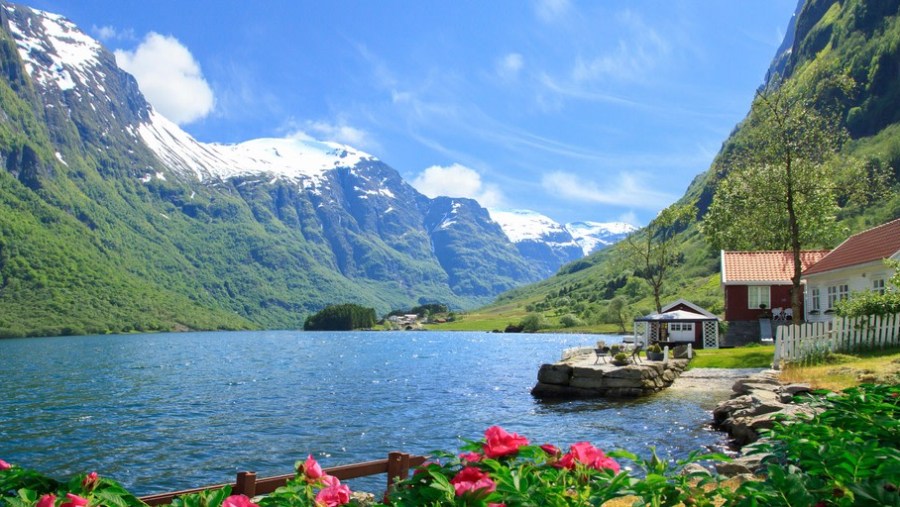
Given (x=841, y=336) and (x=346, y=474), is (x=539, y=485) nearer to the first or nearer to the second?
(x=346, y=474)

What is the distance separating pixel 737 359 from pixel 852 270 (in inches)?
405

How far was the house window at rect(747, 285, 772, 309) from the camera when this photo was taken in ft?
188

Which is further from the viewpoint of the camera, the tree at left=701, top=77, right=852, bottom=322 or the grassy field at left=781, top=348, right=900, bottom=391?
the tree at left=701, top=77, right=852, bottom=322

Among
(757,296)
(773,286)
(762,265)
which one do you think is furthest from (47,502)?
(762,265)

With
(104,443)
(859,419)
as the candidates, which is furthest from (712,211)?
(859,419)

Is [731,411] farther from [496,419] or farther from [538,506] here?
[538,506]

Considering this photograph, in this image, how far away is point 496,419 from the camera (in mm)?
29188

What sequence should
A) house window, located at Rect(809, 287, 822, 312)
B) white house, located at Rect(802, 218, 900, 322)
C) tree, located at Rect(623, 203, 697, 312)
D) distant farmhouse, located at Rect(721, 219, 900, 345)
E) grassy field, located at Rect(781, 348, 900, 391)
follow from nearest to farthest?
grassy field, located at Rect(781, 348, 900, 391)
white house, located at Rect(802, 218, 900, 322)
distant farmhouse, located at Rect(721, 219, 900, 345)
house window, located at Rect(809, 287, 822, 312)
tree, located at Rect(623, 203, 697, 312)

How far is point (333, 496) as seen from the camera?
3.74 metres

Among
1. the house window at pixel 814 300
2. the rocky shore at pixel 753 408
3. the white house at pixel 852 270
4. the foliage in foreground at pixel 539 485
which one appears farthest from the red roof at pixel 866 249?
the foliage in foreground at pixel 539 485

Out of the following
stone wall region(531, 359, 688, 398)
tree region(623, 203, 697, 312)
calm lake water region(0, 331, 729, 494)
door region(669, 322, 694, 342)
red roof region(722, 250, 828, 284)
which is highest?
tree region(623, 203, 697, 312)

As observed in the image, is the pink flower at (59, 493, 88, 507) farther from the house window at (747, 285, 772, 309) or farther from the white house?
the house window at (747, 285, 772, 309)

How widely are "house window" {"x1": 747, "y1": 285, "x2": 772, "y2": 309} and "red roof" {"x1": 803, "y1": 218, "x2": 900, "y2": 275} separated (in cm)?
557

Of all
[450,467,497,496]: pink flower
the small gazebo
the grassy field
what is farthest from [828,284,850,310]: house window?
[450,467,497,496]: pink flower
